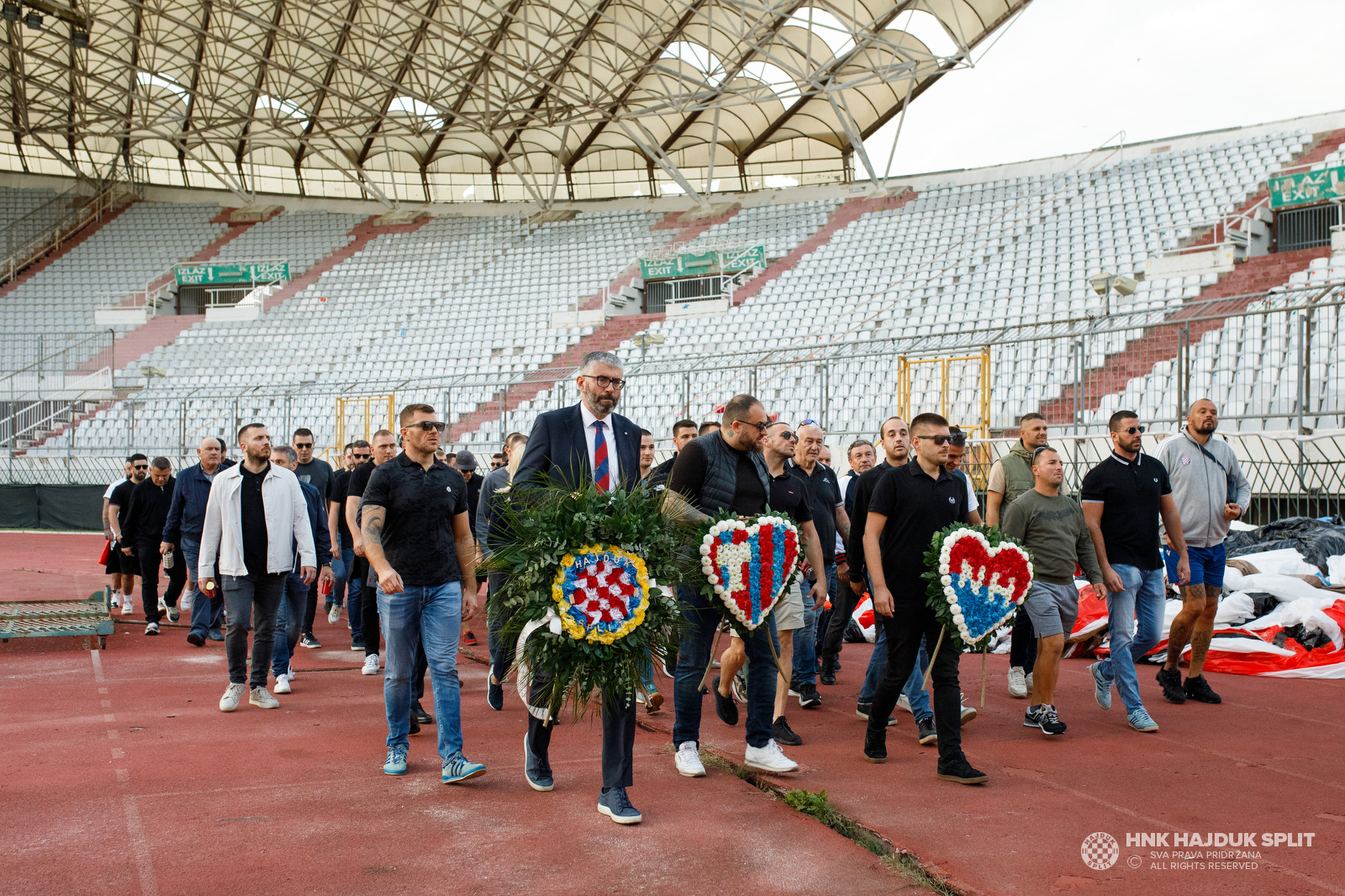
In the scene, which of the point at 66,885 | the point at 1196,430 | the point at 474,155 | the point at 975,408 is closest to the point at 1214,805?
the point at 1196,430

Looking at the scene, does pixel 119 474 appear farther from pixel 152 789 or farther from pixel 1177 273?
pixel 1177 273

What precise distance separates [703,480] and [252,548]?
323cm

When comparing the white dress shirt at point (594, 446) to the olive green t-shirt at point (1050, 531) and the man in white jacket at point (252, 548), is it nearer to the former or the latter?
the olive green t-shirt at point (1050, 531)

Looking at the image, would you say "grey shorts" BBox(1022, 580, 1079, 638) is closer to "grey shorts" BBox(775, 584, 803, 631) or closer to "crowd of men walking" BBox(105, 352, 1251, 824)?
"crowd of men walking" BBox(105, 352, 1251, 824)

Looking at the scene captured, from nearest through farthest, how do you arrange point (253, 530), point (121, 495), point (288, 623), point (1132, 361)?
point (253, 530)
point (288, 623)
point (121, 495)
point (1132, 361)

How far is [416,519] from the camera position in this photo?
16.1ft

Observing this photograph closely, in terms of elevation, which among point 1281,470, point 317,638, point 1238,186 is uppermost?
point 1238,186

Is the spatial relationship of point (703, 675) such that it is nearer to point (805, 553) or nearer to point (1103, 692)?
point (805, 553)

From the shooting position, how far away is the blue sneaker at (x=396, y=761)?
4773mm

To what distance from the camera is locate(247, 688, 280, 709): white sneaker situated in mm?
6363

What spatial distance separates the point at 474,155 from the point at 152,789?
36812 millimetres

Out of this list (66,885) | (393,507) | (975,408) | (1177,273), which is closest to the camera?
(66,885)

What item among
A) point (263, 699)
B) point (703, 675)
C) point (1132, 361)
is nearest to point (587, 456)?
point (703, 675)

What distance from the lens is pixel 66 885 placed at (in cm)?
334
